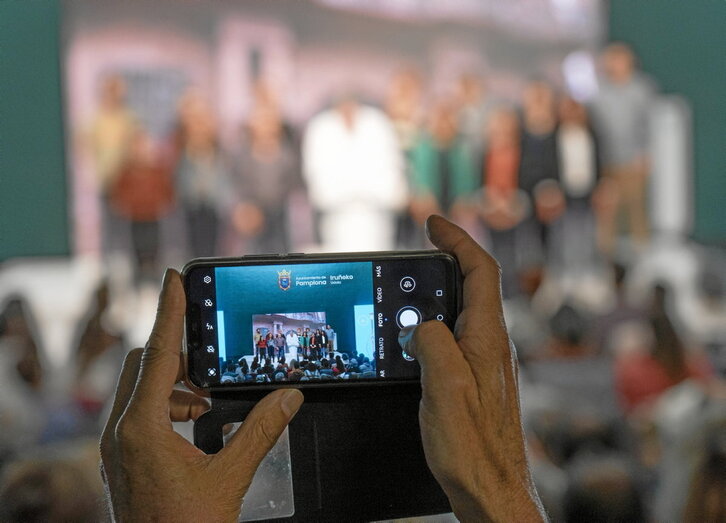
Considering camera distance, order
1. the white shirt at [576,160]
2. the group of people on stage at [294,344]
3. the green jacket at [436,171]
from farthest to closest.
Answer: the white shirt at [576,160] → the green jacket at [436,171] → the group of people on stage at [294,344]

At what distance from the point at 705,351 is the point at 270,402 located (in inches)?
125

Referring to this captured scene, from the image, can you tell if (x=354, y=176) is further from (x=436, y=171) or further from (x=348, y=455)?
(x=348, y=455)

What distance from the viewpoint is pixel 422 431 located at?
61 centimetres

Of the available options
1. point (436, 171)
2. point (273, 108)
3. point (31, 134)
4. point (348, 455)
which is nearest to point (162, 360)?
point (348, 455)

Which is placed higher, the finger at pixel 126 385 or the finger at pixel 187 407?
the finger at pixel 126 385

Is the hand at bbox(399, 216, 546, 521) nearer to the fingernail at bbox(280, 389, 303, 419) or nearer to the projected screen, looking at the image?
the fingernail at bbox(280, 389, 303, 419)

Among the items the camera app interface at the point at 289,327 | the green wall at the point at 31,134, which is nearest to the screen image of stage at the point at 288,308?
the camera app interface at the point at 289,327

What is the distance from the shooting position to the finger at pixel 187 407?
2.26 ft

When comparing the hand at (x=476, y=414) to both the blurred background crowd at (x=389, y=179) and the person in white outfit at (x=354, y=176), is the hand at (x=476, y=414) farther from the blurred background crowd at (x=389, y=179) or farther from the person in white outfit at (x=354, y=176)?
the person in white outfit at (x=354, y=176)

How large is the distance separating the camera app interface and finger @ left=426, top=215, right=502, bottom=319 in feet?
0.11

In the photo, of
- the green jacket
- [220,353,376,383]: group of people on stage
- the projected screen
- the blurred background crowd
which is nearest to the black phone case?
[220,353,376,383]: group of people on stage

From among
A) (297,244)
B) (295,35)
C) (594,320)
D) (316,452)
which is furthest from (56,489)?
(594,320)

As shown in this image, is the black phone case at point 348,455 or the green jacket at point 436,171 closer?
the black phone case at point 348,455

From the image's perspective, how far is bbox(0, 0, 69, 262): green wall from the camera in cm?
273
